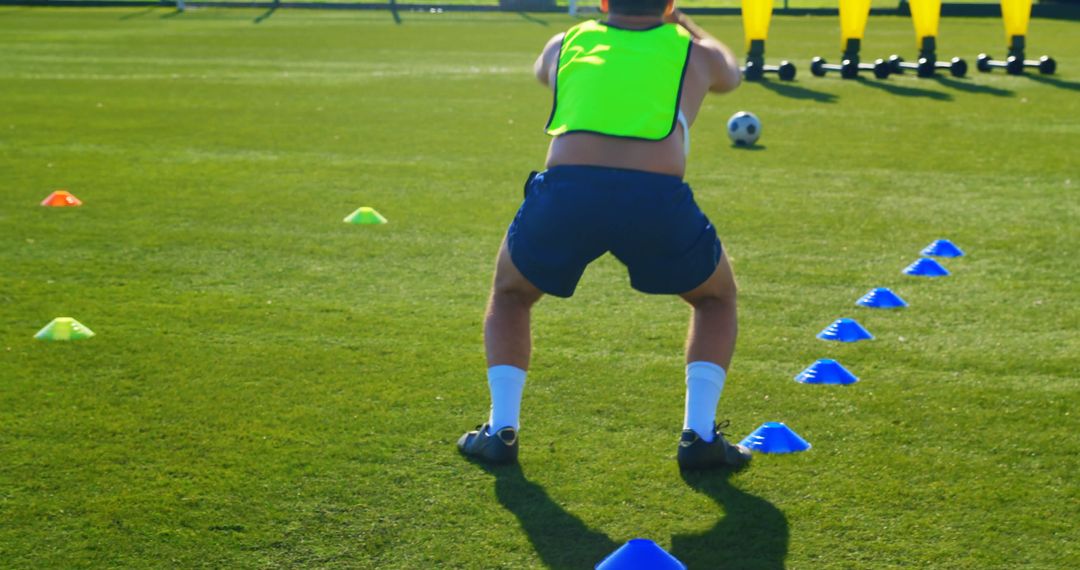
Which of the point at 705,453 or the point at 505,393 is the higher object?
the point at 505,393

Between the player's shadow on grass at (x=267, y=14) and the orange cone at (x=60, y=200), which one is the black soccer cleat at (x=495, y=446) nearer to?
the orange cone at (x=60, y=200)

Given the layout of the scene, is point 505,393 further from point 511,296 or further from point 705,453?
point 705,453

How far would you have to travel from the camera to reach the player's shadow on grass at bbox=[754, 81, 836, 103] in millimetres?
16125

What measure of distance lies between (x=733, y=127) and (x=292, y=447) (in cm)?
820

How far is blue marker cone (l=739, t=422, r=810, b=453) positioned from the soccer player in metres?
0.15

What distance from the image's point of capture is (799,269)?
7645 mm

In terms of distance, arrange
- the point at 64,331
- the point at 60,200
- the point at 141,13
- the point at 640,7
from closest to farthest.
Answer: the point at 640,7 < the point at 64,331 < the point at 60,200 < the point at 141,13

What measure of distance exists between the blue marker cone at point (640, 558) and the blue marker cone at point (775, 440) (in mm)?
1121

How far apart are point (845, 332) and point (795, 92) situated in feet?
36.0

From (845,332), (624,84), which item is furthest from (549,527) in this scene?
(845,332)

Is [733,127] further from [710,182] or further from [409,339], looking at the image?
[409,339]

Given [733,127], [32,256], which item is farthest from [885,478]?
[733,127]

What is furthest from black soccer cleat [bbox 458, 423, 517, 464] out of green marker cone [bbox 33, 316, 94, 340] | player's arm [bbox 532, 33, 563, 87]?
green marker cone [bbox 33, 316, 94, 340]

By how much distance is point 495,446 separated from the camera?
457 cm
